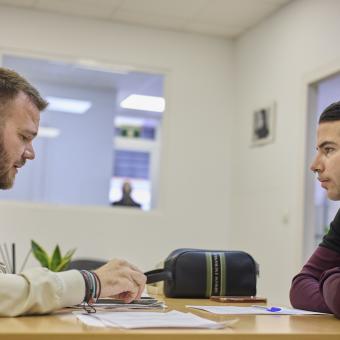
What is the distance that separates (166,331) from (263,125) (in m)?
4.41

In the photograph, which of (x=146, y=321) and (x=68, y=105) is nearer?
(x=146, y=321)

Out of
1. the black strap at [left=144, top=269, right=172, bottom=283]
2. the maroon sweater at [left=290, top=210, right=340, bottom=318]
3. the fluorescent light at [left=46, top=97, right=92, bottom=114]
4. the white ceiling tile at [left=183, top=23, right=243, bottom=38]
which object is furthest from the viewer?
the fluorescent light at [left=46, top=97, right=92, bottom=114]

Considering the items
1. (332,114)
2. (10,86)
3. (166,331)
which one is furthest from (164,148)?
(166,331)

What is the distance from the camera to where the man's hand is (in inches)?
57.5

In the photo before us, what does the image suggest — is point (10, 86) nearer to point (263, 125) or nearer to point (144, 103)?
point (263, 125)

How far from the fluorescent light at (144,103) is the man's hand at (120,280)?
4.46m

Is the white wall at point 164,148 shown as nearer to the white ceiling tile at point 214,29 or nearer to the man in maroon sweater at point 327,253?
the white ceiling tile at point 214,29

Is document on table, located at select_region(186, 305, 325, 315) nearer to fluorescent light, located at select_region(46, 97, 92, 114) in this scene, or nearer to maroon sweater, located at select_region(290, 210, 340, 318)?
maroon sweater, located at select_region(290, 210, 340, 318)

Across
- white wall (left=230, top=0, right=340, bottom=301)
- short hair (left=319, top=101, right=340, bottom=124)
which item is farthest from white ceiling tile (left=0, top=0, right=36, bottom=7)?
short hair (left=319, top=101, right=340, bottom=124)

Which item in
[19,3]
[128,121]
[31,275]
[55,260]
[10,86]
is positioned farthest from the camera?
[128,121]

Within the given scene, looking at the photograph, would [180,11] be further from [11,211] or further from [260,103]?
[11,211]

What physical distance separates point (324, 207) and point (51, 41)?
14.7 feet

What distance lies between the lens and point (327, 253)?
1972 millimetres

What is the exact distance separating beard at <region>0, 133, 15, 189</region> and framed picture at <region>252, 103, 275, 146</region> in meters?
3.66
